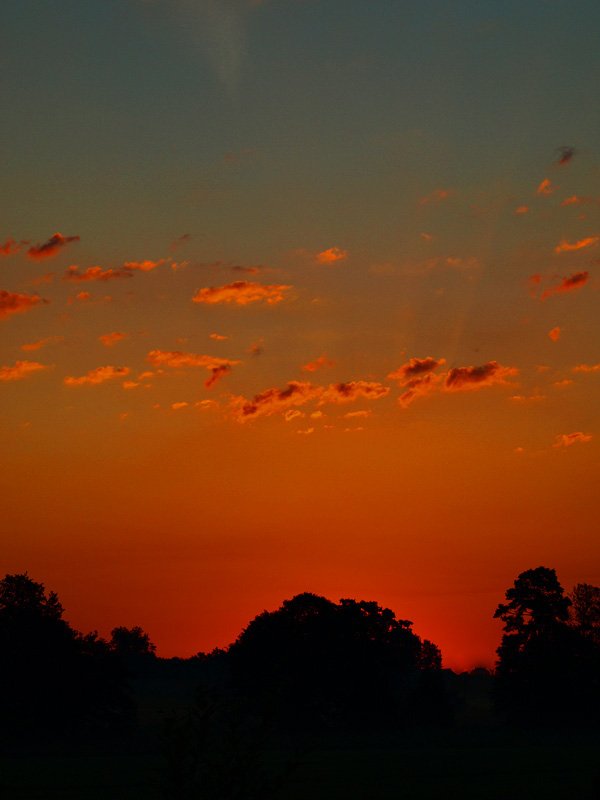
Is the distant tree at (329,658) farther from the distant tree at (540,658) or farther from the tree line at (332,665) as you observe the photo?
the distant tree at (540,658)

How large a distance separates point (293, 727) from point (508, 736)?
Result: 25.7 metres

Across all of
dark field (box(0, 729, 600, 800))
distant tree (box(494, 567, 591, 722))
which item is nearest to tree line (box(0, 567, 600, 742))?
distant tree (box(494, 567, 591, 722))

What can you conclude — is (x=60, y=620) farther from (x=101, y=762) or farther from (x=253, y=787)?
(x=253, y=787)

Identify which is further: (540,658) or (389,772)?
(540,658)

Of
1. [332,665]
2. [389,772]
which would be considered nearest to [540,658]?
[332,665]

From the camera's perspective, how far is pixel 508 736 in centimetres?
9369

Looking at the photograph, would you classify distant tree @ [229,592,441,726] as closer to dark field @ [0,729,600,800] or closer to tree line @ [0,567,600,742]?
tree line @ [0,567,600,742]

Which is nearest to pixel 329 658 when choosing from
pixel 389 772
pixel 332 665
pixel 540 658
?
pixel 332 665

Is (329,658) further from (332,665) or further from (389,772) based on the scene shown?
(389,772)

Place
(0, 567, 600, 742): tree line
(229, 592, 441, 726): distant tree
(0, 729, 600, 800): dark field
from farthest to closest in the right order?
(229, 592, 441, 726): distant tree → (0, 567, 600, 742): tree line → (0, 729, 600, 800): dark field

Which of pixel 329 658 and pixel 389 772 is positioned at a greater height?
pixel 329 658

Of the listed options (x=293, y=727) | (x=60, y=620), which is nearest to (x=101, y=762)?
(x=60, y=620)

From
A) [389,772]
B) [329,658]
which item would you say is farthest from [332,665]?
[389,772]

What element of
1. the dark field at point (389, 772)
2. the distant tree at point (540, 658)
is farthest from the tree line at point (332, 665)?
the dark field at point (389, 772)
